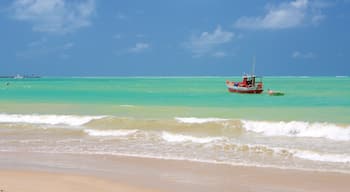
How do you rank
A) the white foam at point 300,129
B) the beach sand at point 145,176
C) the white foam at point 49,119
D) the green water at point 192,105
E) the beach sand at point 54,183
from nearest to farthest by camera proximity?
the beach sand at point 54,183 → the beach sand at point 145,176 → the white foam at point 300,129 → the white foam at point 49,119 → the green water at point 192,105

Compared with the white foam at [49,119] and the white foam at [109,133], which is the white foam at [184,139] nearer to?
the white foam at [109,133]

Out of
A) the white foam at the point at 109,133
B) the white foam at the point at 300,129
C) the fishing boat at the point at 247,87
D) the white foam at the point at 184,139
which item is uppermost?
the fishing boat at the point at 247,87

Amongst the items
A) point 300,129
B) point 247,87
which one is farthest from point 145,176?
point 247,87

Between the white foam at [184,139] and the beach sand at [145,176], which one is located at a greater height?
the white foam at [184,139]

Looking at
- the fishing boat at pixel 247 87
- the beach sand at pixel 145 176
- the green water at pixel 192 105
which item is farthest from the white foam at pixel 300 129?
the fishing boat at pixel 247 87

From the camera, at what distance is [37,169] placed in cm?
941

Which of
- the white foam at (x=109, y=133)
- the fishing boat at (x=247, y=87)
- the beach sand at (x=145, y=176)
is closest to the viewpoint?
the beach sand at (x=145, y=176)

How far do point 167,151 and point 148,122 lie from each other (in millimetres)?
7011

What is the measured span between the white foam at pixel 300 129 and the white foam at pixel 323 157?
4430mm

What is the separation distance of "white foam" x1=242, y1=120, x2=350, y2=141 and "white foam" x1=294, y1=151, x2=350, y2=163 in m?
4.43

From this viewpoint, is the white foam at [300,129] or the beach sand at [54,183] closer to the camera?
the beach sand at [54,183]

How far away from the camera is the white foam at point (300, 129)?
1610cm

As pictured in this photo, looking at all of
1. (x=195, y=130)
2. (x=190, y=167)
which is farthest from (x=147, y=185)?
(x=195, y=130)

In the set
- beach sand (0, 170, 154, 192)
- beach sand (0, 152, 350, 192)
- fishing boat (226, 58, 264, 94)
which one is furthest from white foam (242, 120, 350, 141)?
fishing boat (226, 58, 264, 94)
